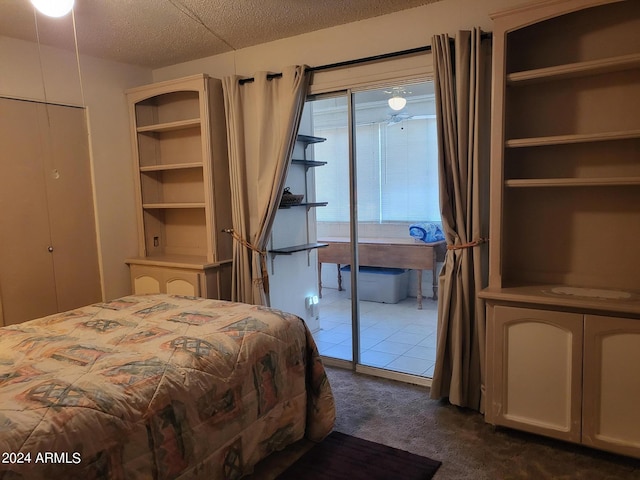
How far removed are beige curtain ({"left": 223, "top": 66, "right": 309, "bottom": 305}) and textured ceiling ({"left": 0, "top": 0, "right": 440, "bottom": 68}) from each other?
309mm

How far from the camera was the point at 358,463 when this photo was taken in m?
2.19

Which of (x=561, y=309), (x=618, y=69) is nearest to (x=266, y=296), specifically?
(x=561, y=309)

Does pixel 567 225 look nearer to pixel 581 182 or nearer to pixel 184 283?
pixel 581 182

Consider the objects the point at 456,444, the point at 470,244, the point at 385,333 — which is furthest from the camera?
the point at 385,333

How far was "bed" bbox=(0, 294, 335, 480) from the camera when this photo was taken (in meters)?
1.33

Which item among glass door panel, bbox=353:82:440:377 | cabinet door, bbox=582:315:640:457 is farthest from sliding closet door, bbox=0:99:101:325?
cabinet door, bbox=582:315:640:457

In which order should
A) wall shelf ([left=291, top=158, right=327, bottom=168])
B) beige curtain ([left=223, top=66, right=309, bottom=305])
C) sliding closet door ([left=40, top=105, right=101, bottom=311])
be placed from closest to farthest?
beige curtain ([left=223, top=66, right=309, bottom=305]) → sliding closet door ([left=40, top=105, right=101, bottom=311]) → wall shelf ([left=291, top=158, right=327, bottom=168])

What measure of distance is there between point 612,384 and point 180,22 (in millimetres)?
3166

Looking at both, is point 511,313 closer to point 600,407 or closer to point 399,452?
point 600,407

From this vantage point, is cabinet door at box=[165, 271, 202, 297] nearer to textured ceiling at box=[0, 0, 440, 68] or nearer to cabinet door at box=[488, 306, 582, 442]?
textured ceiling at box=[0, 0, 440, 68]

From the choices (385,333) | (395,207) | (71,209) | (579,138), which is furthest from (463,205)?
(71,209)

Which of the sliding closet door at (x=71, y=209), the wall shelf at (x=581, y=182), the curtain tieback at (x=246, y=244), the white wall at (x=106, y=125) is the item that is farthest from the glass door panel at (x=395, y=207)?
the sliding closet door at (x=71, y=209)

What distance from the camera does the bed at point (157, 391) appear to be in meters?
1.33

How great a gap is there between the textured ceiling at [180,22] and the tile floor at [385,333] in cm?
241
